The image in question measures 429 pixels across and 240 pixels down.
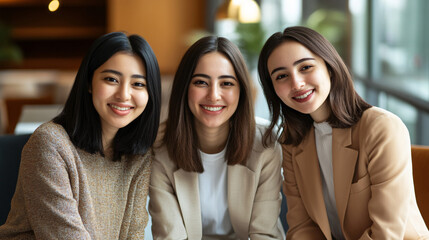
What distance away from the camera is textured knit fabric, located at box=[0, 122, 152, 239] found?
63.8 inches

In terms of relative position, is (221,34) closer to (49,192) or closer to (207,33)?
(207,33)

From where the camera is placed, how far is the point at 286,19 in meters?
7.77

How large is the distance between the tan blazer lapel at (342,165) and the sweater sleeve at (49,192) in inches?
36.2

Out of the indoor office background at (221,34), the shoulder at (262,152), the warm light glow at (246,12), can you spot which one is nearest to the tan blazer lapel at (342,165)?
the shoulder at (262,152)

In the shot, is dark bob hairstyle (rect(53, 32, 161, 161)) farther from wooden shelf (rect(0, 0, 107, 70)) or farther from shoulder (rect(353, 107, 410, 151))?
wooden shelf (rect(0, 0, 107, 70))

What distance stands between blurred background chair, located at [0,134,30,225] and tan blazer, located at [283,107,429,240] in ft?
4.16

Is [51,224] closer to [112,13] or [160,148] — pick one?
[160,148]

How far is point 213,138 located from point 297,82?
476 millimetres

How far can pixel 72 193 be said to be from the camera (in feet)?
5.55

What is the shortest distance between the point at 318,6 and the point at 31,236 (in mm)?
5596

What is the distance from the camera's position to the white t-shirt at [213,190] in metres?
1.99

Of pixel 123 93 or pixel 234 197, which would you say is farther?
pixel 234 197

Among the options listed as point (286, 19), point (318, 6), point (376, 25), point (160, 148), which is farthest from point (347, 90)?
point (286, 19)

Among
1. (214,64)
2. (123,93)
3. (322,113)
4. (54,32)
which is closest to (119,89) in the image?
(123,93)
